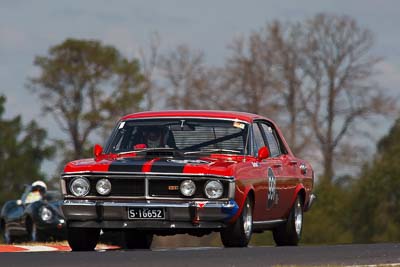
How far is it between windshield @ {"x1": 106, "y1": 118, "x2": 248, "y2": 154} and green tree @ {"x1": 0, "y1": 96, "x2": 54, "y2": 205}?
172ft

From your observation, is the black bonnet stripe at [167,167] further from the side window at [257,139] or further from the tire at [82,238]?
the side window at [257,139]

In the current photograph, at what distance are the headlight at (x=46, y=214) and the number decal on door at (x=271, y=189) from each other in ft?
33.5

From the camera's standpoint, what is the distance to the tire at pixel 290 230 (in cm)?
1777

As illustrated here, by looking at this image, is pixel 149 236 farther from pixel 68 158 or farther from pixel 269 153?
pixel 68 158

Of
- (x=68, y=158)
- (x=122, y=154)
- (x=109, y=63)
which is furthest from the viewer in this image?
(x=109, y=63)

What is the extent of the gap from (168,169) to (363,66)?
2083 inches

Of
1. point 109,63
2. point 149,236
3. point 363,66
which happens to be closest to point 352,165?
point 363,66

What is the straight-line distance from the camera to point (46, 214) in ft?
88.2

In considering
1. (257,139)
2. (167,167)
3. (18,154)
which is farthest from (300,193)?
(18,154)

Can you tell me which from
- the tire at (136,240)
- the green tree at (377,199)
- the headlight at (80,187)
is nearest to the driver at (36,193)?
the tire at (136,240)

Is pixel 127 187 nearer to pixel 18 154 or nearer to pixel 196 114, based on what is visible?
pixel 196 114

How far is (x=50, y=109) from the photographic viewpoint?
72625 mm

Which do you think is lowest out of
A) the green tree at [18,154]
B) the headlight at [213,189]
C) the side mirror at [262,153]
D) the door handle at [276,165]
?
the green tree at [18,154]

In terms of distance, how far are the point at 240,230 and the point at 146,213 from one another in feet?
3.42
